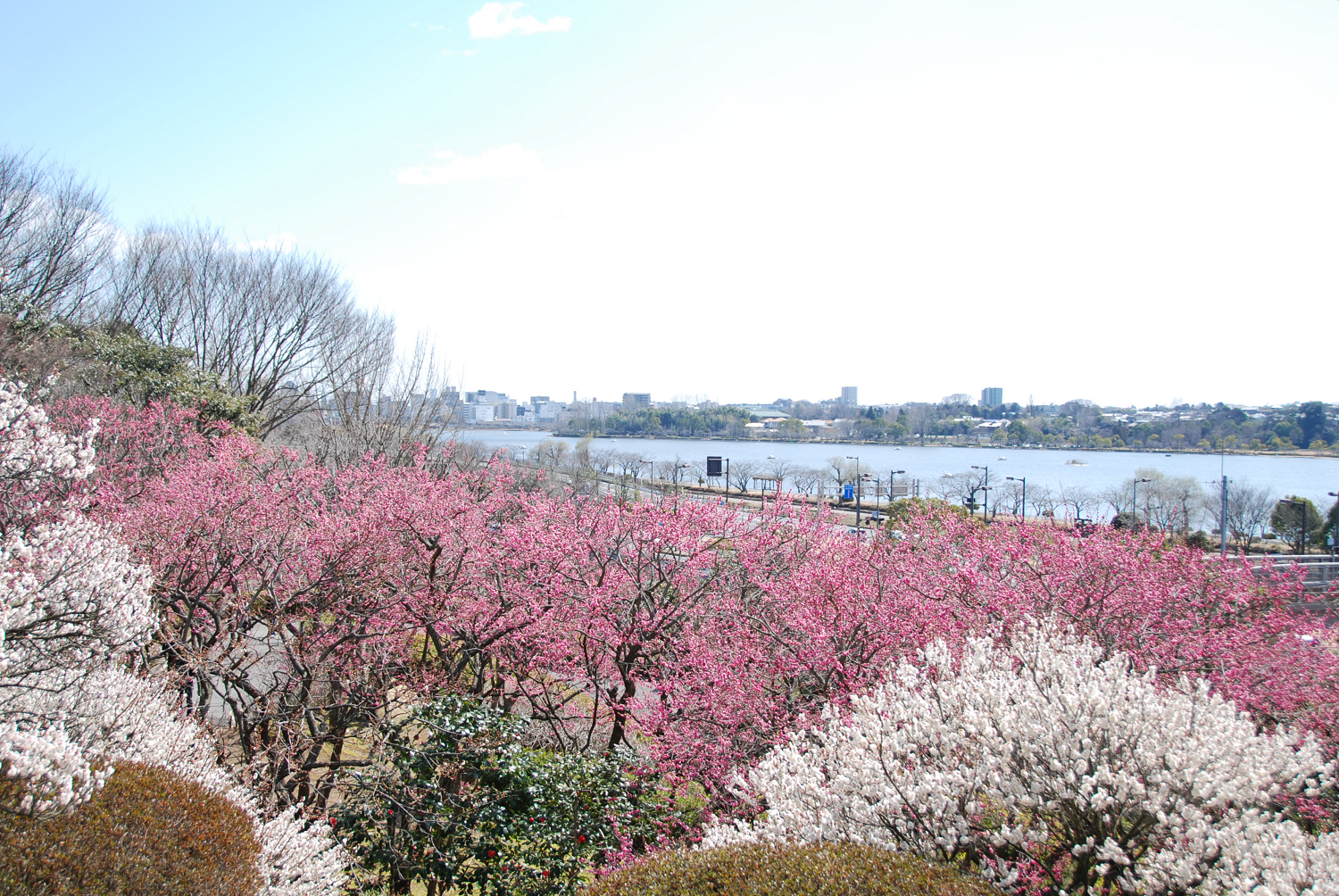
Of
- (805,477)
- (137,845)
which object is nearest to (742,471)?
(805,477)

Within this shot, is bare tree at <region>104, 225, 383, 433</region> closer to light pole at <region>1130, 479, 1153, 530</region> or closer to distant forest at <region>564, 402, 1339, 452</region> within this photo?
light pole at <region>1130, 479, 1153, 530</region>

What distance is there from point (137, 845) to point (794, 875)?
→ 336cm

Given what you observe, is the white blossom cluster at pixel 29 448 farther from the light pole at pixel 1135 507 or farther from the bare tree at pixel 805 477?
the bare tree at pixel 805 477

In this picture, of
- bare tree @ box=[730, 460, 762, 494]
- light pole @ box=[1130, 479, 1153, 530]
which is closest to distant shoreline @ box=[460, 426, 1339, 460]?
bare tree @ box=[730, 460, 762, 494]

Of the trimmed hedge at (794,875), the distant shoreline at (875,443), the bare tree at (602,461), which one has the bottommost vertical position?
the bare tree at (602,461)

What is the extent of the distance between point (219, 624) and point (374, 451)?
1233 cm

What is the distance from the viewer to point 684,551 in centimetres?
855

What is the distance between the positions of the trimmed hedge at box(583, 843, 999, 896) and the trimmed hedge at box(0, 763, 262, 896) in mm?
2062

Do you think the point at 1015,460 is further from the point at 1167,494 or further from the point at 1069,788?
the point at 1069,788

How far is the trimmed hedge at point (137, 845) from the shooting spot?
3254 millimetres

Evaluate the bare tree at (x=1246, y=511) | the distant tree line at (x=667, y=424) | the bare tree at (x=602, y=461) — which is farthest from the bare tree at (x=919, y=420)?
the bare tree at (x=1246, y=511)

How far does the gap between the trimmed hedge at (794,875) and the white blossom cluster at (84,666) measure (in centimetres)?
238

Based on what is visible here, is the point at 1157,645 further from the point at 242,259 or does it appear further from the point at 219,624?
the point at 242,259

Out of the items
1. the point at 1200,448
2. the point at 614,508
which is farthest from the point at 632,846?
the point at 1200,448
